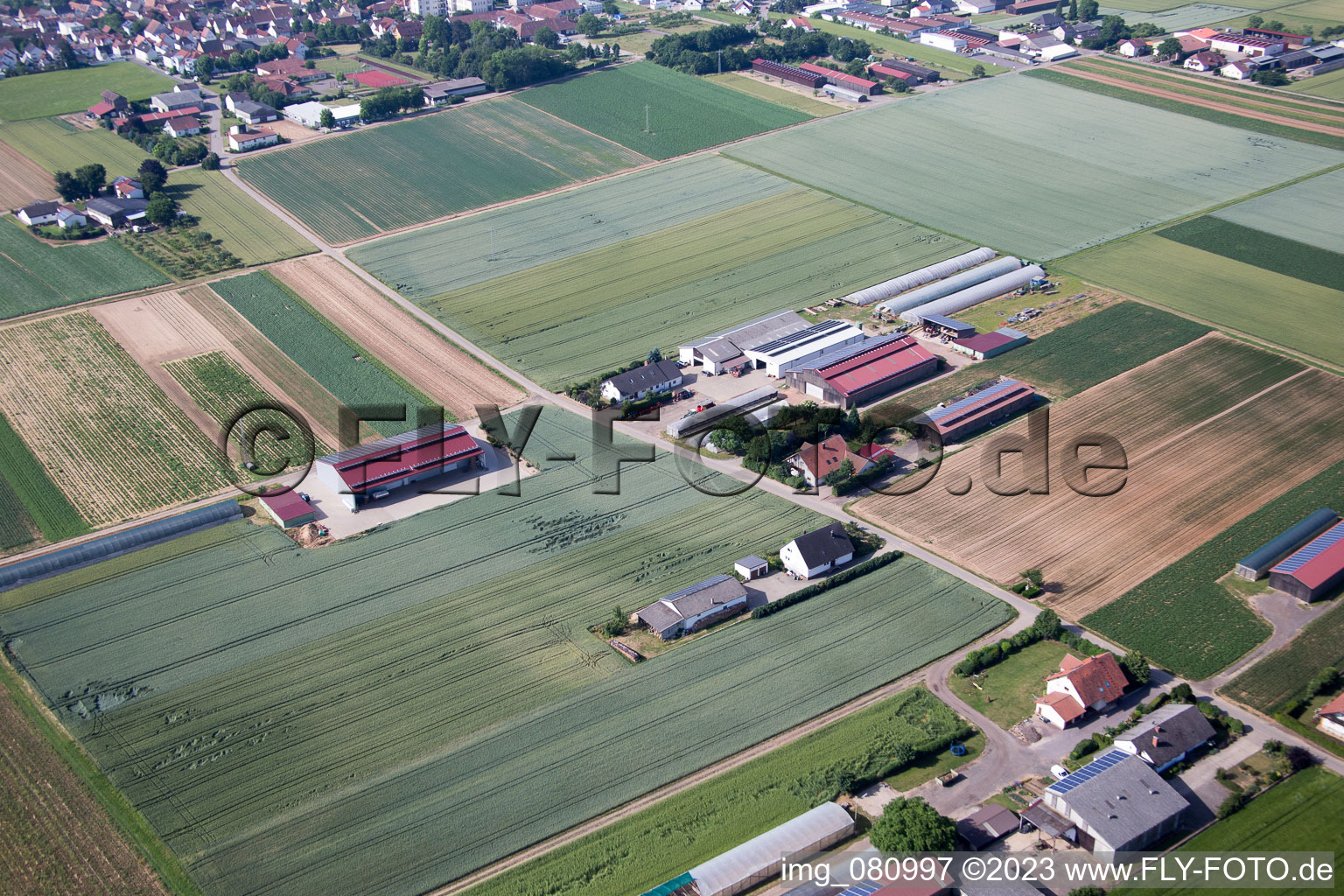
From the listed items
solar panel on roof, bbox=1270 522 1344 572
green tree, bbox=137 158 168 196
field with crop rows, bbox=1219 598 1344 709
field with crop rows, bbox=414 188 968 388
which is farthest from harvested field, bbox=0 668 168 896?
green tree, bbox=137 158 168 196

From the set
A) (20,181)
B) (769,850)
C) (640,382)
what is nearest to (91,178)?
(20,181)

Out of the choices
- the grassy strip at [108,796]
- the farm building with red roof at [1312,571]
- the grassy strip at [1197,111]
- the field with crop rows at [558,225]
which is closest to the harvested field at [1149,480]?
the farm building with red roof at [1312,571]

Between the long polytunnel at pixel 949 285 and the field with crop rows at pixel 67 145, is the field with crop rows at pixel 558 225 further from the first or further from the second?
the field with crop rows at pixel 67 145

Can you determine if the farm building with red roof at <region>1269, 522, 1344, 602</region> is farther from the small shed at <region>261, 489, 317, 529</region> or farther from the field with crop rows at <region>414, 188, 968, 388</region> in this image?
the small shed at <region>261, 489, 317, 529</region>

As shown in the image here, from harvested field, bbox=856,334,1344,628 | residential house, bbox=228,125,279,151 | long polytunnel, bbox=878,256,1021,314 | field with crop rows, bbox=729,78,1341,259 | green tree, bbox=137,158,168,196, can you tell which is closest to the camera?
harvested field, bbox=856,334,1344,628

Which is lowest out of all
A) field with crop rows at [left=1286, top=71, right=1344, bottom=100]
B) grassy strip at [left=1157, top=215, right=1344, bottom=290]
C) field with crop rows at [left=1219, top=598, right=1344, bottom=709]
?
field with crop rows at [left=1219, top=598, right=1344, bottom=709]

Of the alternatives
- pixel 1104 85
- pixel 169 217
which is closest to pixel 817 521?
pixel 169 217

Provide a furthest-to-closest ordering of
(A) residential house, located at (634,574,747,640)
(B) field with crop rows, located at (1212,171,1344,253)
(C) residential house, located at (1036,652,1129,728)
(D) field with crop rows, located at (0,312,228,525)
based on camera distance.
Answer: (B) field with crop rows, located at (1212,171,1344,253), (D) field with crop rows, located at (0,312,228,525), (A) residential house, located at (634,574,747,640), (C) residential house, located at (1036,652,1129,728)
